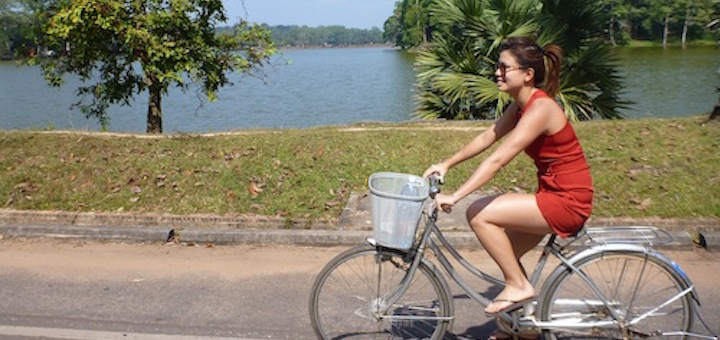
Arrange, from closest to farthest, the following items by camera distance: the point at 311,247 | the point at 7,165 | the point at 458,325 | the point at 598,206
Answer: the point at 458,325 < the point at 311,247 < the point at 598,206 < the point at 7,165

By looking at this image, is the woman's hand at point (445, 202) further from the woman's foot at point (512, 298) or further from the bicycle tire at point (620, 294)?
the bicycle tire at point (620, 294)

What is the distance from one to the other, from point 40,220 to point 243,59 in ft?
16.5

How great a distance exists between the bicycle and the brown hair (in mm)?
787

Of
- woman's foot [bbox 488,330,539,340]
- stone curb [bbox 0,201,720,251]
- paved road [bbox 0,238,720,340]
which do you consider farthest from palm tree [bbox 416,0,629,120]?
woman's foot [bbox 488,330,539,340]

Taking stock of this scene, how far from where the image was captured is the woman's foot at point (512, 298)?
3.69m

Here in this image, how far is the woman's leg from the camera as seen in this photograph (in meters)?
3.56

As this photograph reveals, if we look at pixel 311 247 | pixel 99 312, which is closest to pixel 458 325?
pixel 311 247

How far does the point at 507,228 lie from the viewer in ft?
12.0

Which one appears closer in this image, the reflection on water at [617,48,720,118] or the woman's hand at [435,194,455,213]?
the woman's hand at [435,194,455,213]

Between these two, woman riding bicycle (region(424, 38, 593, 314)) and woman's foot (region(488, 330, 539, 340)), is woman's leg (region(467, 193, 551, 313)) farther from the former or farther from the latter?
woman's foot (region(488, 330, 539, 340))

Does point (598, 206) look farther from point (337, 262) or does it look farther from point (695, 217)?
point (337, 262)

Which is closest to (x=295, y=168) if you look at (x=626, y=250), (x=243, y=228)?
(x=243, y=228)

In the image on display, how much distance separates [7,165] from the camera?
8406 millimetres

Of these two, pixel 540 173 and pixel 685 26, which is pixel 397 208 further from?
pixel 685 26
